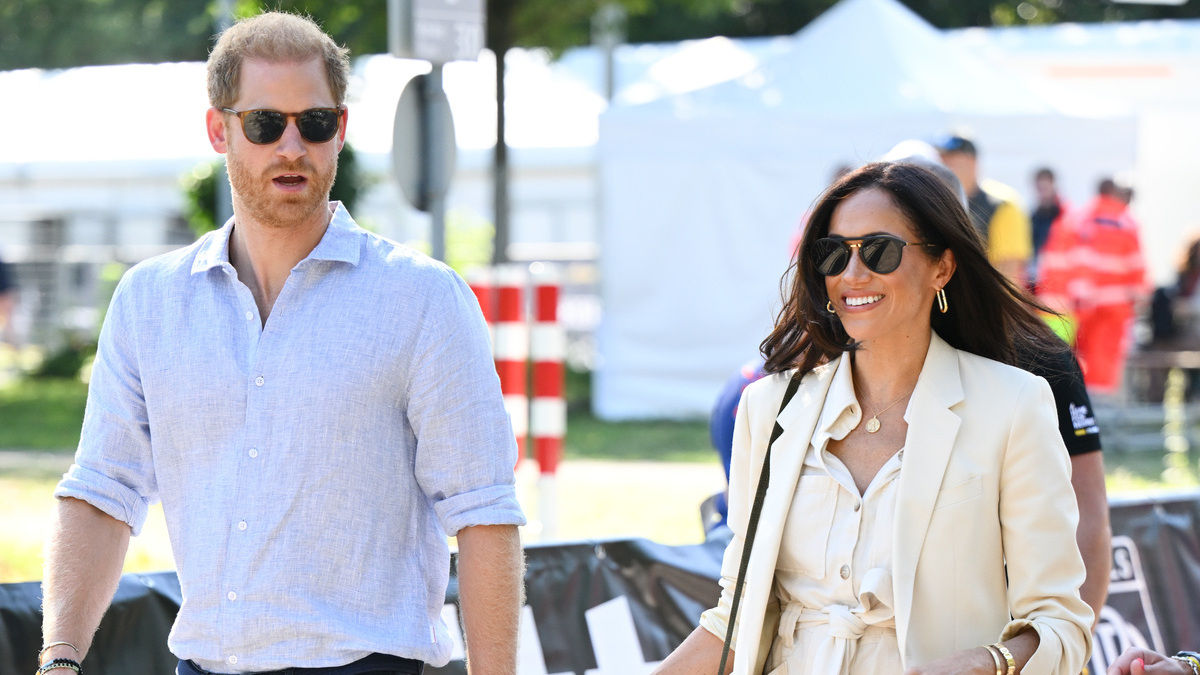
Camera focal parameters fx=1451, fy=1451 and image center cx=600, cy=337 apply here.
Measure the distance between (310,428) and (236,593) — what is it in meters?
0.34

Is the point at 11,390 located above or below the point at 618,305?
below

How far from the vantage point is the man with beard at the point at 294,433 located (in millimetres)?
2699

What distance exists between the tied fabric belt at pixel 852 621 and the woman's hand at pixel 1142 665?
58cm

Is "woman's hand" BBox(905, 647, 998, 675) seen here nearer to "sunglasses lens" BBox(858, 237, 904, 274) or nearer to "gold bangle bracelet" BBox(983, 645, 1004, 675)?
"gold bangle bracelet" BBox(983, 645, 1004, 675)

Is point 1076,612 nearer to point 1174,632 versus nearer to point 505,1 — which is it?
point 1174,632

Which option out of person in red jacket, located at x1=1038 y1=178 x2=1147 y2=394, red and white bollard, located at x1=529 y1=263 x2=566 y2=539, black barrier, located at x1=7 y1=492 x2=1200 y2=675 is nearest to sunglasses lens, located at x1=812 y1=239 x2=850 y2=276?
black barrier, located at x1=7 y1=492 x2=1200 y2=675

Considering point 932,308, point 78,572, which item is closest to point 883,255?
point 932,308

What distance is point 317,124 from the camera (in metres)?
2.83

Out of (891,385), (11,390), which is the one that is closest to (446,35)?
(891,385)

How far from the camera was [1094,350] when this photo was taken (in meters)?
12.8

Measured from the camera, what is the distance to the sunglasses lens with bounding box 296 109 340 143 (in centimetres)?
281

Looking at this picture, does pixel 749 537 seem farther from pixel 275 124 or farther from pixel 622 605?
pixel 622 605

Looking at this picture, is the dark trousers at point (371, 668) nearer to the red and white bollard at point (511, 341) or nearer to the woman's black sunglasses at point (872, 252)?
the woman's black sunglasses at point (872, 252)

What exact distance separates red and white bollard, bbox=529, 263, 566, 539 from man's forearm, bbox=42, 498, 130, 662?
16.6ft
